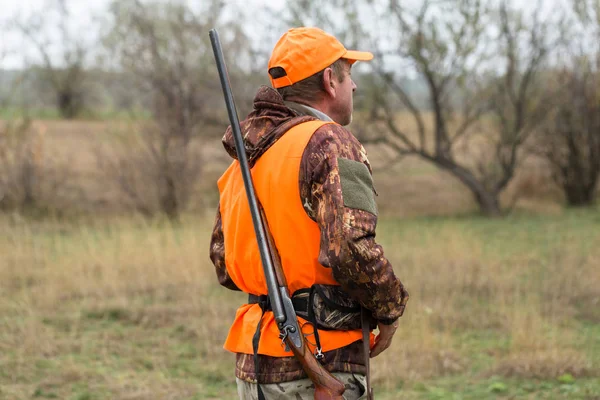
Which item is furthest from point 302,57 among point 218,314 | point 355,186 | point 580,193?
point 580,193

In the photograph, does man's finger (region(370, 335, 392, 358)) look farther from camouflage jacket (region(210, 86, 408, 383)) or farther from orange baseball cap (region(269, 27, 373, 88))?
orange baseball cap (region(269, 27, 373, 88))

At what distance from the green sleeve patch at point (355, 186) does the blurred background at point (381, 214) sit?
3066 mm

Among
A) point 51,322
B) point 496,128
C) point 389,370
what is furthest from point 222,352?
point 496,128

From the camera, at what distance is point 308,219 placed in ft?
7.67

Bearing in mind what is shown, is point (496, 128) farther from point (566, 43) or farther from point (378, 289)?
point (378, 289)

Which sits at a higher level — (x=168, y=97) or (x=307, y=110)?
(x=168, y=97)

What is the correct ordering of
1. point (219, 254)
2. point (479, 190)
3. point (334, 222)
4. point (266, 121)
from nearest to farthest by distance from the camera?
point (334, 222) → point (266, 121) → point (219, 254) → point (479, 190)

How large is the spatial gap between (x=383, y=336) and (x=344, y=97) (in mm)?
780

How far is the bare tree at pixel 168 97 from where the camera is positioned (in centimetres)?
1398

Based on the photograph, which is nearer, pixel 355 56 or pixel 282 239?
pixel 282 239

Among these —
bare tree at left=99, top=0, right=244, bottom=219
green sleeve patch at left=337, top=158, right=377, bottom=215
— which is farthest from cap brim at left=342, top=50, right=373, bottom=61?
bare tree at left=99, top=0, right=244, bottom=219

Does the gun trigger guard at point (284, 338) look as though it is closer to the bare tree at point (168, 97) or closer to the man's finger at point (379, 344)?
the man's finger at point (379, 344)

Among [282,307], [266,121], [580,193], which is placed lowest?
[580,193]

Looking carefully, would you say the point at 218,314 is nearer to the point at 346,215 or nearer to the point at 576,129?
the point at 346,215
